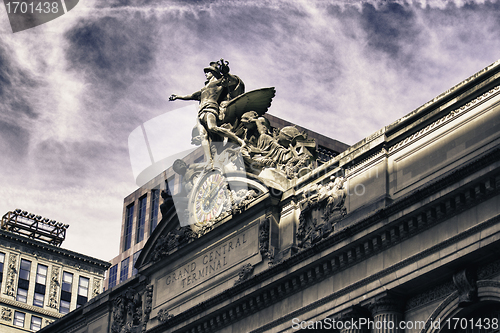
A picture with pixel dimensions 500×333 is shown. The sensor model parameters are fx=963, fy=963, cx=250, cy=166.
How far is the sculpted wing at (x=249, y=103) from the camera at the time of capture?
47.6 metres

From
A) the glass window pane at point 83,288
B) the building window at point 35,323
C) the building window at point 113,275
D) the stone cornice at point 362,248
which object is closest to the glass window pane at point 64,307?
the glass window pane at point 83,288

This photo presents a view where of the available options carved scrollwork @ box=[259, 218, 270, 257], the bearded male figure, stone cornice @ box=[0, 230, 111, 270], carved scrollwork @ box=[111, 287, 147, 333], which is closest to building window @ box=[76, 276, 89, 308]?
stone cornice @ box=[0, 230, 111, 270]

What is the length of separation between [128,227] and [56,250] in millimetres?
10064

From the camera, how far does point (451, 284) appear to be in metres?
33.7

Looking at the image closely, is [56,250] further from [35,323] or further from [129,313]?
[129,313]

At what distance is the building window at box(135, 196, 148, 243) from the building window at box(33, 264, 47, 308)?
1289cm

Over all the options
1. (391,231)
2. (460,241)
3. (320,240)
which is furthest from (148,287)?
(460,241)

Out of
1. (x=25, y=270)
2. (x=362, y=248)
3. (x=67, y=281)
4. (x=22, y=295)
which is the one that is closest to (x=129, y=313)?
(x=362, y=248)

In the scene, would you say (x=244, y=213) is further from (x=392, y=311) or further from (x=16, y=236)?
(x=16, y=236)

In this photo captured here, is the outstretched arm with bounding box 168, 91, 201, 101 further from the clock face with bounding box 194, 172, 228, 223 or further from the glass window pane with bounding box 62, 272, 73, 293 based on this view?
the glass window pane with bounding box 62, 272, 73, 293

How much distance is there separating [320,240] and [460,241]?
7204 millimetres

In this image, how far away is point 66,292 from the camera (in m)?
101

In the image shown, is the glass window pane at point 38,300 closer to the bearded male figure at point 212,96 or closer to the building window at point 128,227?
the building window at point 128,227

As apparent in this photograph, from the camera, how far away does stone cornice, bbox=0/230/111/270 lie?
323ft
